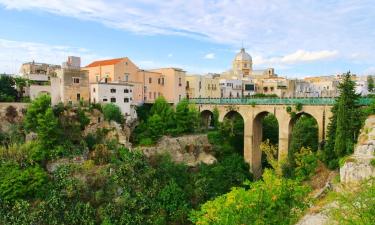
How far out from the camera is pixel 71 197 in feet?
98.7

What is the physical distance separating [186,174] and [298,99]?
14112 millimetres

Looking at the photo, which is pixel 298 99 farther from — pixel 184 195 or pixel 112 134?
pixel 112 134

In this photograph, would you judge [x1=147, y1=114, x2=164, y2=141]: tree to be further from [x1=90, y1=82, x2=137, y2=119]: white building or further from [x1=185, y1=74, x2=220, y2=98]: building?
[x1=185, y1=74, x2=220, y2=98]: building

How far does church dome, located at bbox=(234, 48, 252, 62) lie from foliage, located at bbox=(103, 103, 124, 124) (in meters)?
56.1

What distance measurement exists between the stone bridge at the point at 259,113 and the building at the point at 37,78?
63.0ft

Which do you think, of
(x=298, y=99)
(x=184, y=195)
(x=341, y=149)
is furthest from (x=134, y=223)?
(x=298, y=99)

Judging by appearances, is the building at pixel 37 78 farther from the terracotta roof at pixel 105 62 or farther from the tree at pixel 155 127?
the tree at pixel 155 127

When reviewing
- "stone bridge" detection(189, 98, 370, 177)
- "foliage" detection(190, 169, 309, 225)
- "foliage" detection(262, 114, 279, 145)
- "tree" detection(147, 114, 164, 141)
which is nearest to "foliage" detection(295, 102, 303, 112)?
"stone bridge" detection(189, 98, 370, 177)

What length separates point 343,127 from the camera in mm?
29344

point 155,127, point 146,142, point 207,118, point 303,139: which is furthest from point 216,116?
point 303,139

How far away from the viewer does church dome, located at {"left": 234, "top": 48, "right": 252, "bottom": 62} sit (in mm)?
90137

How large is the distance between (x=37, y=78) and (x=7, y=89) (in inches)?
317

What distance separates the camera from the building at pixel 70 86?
40.0m

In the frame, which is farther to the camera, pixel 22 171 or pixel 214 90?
pixel 214 90
